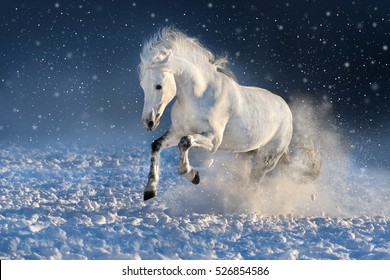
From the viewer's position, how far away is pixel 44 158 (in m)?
10.8

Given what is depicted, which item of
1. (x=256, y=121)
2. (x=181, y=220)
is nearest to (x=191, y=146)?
(x=181, y=220)

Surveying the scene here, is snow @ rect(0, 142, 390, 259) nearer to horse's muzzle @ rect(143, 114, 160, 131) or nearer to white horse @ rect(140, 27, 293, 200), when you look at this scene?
white horse @ rect(140, 27, 293, 200)

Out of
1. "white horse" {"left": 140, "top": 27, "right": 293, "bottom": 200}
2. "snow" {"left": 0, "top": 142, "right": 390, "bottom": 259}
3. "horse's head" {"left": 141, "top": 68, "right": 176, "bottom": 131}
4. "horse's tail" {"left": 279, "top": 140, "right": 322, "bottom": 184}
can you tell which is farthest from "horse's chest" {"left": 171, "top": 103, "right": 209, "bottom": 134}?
"horse's tail" {"left": 279, "top": 140, "right": 322, "bottom": 184}

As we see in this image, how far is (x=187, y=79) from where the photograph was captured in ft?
17.0

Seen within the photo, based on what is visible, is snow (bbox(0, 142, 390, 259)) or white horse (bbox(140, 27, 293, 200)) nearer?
snow (bbox(0, 142, 390, 259))

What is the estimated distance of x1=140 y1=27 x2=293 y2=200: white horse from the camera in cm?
486

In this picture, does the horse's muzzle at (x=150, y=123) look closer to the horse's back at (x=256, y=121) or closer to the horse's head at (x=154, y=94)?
the horse's head at (x=154, y=94)

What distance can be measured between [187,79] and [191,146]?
0.69 meters

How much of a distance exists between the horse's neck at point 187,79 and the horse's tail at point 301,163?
2143 mm

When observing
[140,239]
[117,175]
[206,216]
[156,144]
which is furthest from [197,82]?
[117,175]

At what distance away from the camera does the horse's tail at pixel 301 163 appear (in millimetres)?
6988

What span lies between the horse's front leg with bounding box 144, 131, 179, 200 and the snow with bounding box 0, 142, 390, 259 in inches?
12.6

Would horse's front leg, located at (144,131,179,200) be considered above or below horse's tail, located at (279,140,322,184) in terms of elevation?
below
